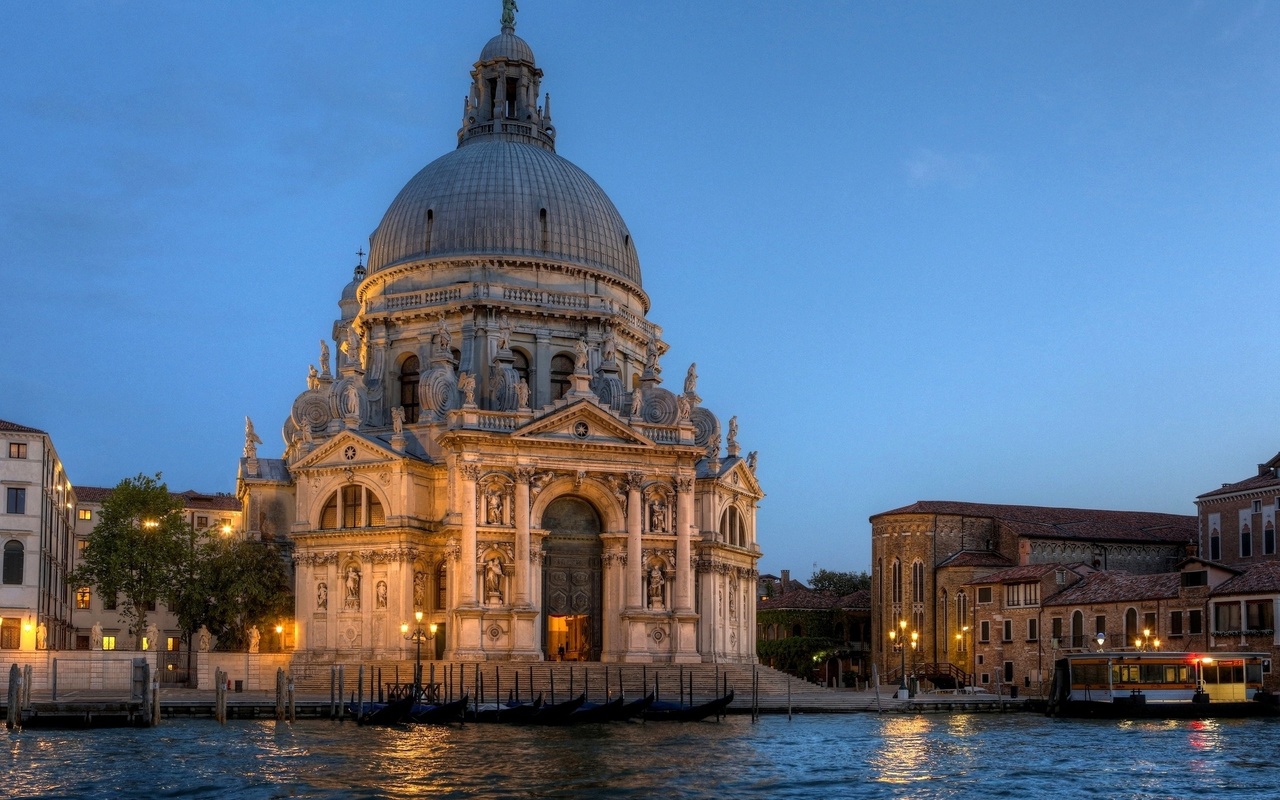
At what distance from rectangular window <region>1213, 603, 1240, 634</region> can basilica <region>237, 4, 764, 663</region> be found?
16.3 meters

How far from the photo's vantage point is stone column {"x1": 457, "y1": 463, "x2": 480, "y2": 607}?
51.5 metres

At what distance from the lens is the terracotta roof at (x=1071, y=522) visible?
6938 cm

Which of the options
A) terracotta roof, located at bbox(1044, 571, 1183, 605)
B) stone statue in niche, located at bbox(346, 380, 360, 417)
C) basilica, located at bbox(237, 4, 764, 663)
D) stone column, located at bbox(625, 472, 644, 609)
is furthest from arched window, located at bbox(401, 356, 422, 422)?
terracotta roof, located at bbox(1044, 571, 1183, 605)

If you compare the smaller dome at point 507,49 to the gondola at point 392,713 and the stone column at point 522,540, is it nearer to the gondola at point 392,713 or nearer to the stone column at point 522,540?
the stone column at point 522,540

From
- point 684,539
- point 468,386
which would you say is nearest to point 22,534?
point 468,386

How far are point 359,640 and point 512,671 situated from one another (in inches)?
244

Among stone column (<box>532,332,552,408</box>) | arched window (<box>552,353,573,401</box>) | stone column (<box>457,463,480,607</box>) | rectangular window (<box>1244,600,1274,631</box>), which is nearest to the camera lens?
stone column (<box>457,463,480,607</box>)

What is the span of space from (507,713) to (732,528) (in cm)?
1811

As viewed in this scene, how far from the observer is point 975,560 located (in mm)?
68188

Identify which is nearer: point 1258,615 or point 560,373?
point 1258,615

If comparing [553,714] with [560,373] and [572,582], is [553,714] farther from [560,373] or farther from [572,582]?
[560,373]

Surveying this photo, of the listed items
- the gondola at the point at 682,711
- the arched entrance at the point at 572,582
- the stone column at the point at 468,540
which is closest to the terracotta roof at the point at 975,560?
the arched entrance at the point at 572,582

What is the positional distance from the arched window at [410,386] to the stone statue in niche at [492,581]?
915 cm

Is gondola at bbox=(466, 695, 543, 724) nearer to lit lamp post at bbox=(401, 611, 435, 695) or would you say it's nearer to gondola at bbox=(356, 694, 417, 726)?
gondola at bbox=(356, 694, 417, 726)
